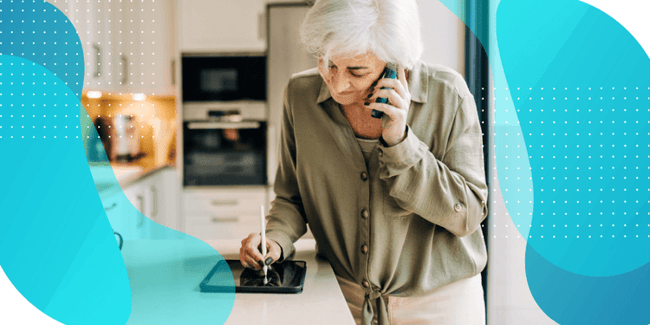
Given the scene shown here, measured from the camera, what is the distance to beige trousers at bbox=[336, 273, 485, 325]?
36.5 inches

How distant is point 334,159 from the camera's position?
0.98m

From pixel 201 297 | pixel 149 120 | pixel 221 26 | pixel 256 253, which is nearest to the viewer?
pixel 201 297

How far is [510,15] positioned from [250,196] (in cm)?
174

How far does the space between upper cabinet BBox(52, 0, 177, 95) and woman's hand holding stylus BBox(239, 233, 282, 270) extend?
207cm

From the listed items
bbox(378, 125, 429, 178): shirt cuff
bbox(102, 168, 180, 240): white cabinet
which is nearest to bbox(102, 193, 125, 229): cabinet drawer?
bbox(102, 168, 180, 240): white cabinet

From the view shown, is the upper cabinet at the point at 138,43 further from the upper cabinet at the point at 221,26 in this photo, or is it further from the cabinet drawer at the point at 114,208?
the cabinet drawer at the point at 114,208

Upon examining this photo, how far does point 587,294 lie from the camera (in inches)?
70.8

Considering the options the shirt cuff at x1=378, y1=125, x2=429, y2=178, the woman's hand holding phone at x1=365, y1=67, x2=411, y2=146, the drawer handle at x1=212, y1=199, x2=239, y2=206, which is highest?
the woman's hand holding phone at x1=365, y1=67, x2=411, y2=146

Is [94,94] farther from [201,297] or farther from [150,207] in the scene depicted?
[201,297]

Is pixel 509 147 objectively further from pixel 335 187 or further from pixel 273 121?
pixel 273 121

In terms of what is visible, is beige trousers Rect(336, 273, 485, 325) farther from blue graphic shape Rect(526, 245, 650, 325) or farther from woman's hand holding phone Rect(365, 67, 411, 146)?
blue graphic shape Rect(526, 245, 650, 325)

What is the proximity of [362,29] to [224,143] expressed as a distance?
2075 mm

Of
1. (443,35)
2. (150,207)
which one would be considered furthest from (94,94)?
(443,35)

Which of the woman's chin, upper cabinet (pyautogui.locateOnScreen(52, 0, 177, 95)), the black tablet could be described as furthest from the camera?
upper cabinet (pyautogui.locateOnScreen(52, 0, 177, 95))
